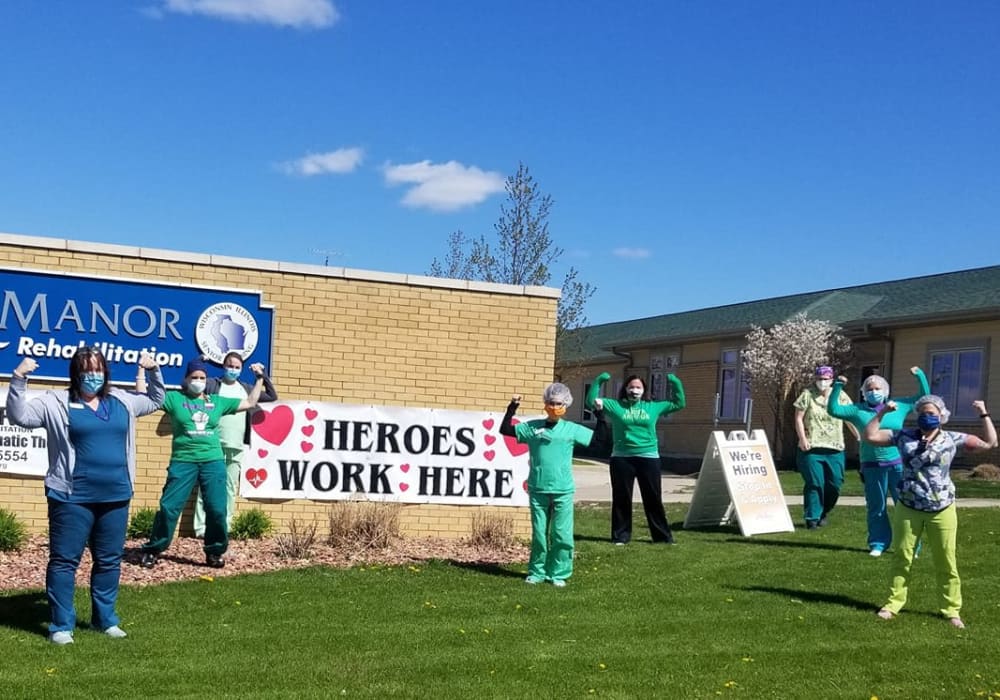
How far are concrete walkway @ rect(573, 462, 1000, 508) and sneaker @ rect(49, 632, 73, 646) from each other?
36.4 ft

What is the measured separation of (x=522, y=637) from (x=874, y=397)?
190 inches

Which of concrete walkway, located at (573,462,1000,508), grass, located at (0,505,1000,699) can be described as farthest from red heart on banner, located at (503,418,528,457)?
concrete walkway, located at (573,462,1000,508)

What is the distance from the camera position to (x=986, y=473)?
813 inches

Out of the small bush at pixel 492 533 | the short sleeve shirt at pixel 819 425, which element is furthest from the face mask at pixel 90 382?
the short sleeve shirt at pixel 819 425

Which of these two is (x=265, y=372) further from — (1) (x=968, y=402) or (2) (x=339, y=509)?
(1) (x=968, y=402)

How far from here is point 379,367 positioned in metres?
11.3

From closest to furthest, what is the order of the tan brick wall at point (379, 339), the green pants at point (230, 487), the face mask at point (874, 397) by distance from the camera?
the face mask at point (874, 397) < the green pants at point (230, 487) < the tan brick wall at point (379, 339)

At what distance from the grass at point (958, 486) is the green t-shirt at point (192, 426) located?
11904 mm

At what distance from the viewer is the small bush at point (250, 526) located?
10430 mm

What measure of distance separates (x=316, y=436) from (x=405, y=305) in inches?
65.6

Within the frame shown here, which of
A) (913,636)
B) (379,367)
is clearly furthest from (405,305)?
(913,636)

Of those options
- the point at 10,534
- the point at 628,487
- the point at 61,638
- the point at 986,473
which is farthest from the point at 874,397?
the point at 986,473

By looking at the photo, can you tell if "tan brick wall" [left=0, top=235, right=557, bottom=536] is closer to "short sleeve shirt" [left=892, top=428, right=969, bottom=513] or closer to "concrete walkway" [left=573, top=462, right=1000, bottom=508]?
"short sleeve shirt" [left=892, top=428, right=969, bottom=513]

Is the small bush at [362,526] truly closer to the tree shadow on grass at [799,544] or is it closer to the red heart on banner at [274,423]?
the red heart on banner at [274,423]
